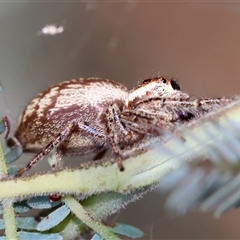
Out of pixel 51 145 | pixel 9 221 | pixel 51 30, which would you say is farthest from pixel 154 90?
pixel 51 30

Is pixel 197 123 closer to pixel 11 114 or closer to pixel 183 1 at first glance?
pixel 11 114

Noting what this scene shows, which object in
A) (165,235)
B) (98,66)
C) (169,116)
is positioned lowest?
(165,235)

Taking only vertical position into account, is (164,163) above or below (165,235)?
above

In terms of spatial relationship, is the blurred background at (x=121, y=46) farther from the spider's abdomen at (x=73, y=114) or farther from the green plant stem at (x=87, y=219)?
the green plant stem at (x=87, y=219)

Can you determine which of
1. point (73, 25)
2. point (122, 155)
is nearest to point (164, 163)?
point (122, 155)

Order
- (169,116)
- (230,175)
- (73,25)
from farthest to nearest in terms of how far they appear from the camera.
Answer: (73,25) → (169,116) → (230,175)

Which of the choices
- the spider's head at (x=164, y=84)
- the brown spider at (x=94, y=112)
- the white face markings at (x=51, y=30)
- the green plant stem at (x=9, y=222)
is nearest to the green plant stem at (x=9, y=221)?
the green plant stem at (x=9, y=222)
